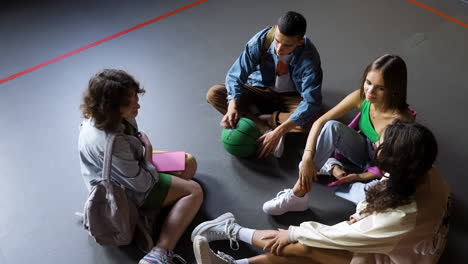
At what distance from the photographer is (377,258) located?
72.7 inches

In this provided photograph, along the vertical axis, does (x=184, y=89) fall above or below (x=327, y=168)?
above

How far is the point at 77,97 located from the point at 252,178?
161 cm

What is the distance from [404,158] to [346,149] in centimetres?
88

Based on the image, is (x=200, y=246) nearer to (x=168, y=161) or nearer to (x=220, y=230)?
(x=220, y=230)

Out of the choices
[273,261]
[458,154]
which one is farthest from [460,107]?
[273,261]

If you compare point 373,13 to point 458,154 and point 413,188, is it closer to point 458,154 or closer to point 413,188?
point 458,154

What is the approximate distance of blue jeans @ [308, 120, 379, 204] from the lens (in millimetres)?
2406

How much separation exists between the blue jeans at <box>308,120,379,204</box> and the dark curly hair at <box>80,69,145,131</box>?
1.15 meters

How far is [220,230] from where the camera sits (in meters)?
2.28

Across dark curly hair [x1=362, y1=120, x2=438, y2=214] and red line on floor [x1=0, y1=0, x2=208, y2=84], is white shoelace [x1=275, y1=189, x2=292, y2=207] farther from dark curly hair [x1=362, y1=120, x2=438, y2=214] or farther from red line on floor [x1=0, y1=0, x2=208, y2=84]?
red line on floor [x1=0, y1=0, x2=208, y2=84]

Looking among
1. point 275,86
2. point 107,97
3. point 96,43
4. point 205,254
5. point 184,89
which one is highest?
point 96,43

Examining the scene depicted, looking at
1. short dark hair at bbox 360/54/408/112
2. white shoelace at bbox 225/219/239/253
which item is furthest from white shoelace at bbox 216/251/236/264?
short dark hair at bbox 360/54/408/112

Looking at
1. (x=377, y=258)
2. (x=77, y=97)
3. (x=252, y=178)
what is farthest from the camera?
(x=77, y=97)

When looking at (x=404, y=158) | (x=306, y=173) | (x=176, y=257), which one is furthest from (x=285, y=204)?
(x=404, y=158)
